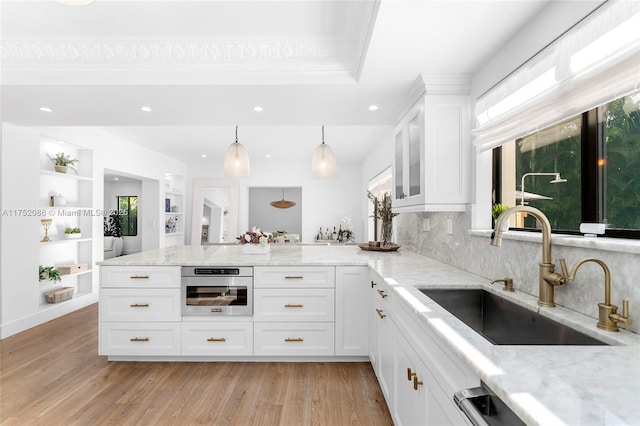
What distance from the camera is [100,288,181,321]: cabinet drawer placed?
8.91 feet

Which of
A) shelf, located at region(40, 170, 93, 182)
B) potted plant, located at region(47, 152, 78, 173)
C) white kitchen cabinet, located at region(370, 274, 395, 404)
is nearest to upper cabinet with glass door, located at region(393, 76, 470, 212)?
white kitchen cabinet, located at region(370, 274, 395, 404)

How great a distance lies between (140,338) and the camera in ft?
8.91

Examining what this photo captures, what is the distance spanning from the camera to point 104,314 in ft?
8.94

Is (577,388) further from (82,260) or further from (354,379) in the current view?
(82,260)

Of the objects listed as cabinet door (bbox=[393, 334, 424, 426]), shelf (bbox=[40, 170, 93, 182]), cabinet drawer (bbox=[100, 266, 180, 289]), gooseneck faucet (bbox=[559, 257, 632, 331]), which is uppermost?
shelf (bbox=[40, 170, 93, 182])

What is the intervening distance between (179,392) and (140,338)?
27.0 inches

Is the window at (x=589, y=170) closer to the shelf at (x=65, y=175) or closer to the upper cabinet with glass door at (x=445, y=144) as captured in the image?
the upper cabinet with glass door at (x=445, y=144)

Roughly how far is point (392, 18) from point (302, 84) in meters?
0.92

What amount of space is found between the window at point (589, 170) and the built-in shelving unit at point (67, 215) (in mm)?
4987

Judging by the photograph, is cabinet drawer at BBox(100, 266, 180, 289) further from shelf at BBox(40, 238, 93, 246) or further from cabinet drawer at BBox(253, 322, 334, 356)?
shelf at BBox(40, 238, 93, 246)

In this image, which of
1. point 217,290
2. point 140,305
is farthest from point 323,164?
point 140,305

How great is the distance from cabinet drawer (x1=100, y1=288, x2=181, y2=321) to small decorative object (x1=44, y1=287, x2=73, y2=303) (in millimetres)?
2030

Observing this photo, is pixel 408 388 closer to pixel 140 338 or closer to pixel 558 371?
pixel 558 371

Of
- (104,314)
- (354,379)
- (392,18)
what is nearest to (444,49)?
(392,18)
